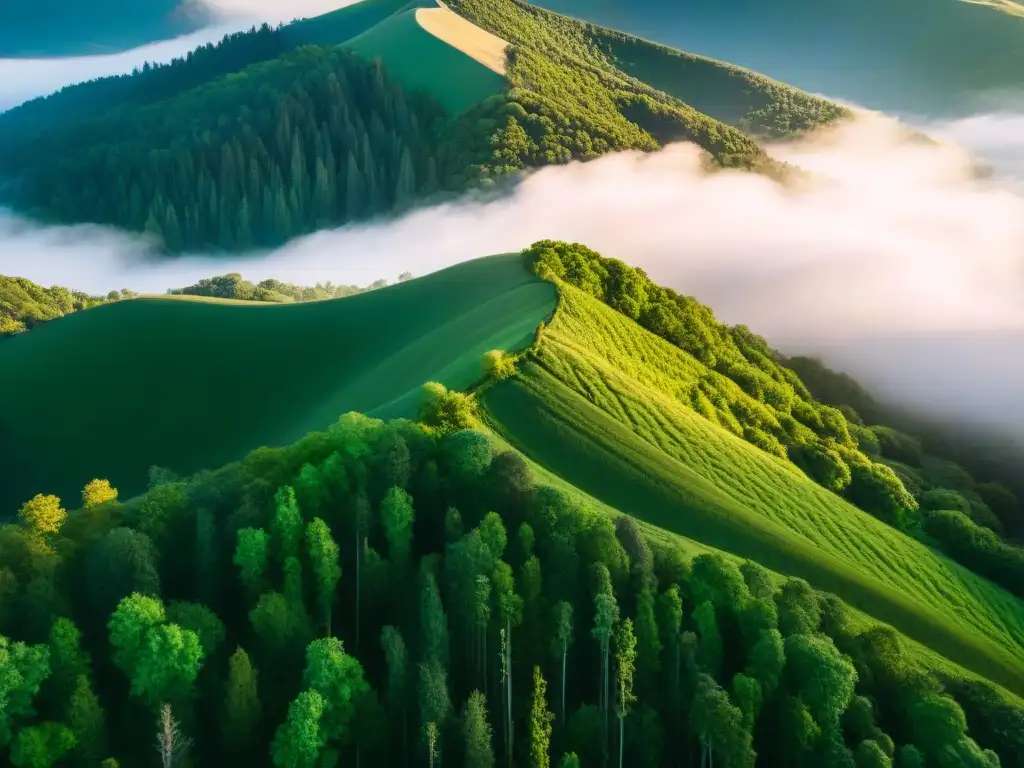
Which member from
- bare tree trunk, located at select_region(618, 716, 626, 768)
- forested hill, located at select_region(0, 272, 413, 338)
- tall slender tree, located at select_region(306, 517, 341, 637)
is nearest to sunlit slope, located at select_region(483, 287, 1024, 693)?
tall slender tree, located at select_region(306, 517, 341, 637)

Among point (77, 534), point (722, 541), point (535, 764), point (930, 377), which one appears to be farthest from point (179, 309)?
point (930, 377)

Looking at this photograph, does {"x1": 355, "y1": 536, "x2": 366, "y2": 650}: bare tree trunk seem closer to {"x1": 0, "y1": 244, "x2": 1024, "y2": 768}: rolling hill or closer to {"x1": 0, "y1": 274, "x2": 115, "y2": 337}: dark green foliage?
{"x1": 0, "y1": 244, "x2": 1024, "y2": 768}: rolling hill

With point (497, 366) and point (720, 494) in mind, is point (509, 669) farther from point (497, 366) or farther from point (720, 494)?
point (720, 494)

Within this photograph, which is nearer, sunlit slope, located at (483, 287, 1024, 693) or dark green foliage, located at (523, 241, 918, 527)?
sunlit slope, located at (483, 287, 1024, 693)

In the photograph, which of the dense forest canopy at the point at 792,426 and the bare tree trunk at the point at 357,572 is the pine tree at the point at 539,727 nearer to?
the bare tree trunk at the point at 357,572

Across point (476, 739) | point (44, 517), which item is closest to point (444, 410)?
point (476, 739)

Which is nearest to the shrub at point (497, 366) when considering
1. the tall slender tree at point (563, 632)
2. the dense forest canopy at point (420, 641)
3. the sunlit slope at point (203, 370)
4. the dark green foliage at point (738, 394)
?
the dense forest canopy at point (420, 641)

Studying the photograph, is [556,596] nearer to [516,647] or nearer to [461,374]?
[516,647]
